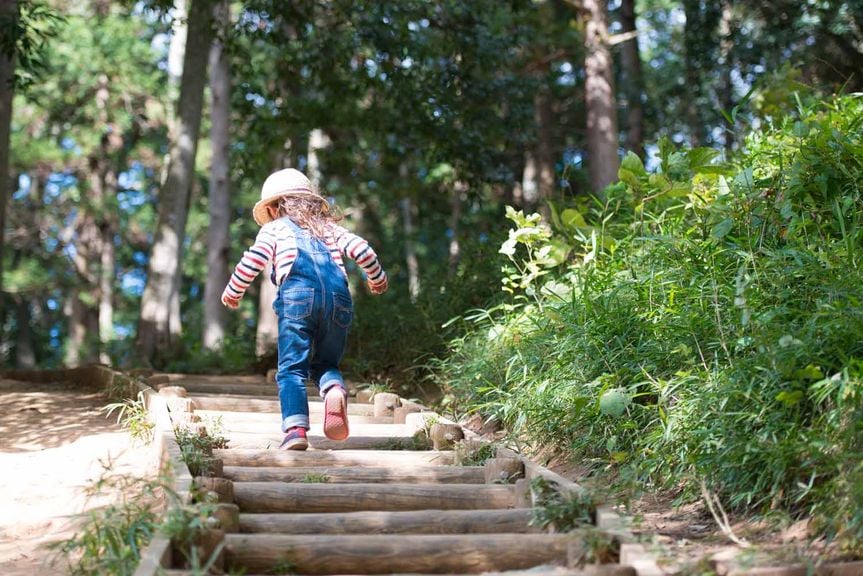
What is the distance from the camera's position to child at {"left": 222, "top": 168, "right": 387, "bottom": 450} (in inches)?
201

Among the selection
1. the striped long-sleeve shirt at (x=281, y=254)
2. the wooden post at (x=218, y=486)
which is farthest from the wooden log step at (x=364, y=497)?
the striped long-sleeve shirt at (x=281, y=254)

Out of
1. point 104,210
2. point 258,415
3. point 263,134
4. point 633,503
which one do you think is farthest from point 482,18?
point 104,210

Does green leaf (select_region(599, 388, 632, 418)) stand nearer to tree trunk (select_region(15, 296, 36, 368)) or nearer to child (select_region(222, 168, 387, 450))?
child (select_region(222, 168, 387, 450))

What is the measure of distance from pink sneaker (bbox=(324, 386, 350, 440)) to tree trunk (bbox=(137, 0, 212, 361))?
7141 millimetres

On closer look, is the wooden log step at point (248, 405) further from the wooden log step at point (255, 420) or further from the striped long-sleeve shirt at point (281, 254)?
the striped long-sleeve shirt at point (281, 254)

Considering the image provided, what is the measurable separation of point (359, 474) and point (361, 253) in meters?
1.30

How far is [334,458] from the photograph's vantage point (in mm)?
4988

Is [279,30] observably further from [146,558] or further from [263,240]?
[146,558]

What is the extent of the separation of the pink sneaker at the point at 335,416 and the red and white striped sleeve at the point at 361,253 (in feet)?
2.35

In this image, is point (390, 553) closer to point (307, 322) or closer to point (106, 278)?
point (307, 322)

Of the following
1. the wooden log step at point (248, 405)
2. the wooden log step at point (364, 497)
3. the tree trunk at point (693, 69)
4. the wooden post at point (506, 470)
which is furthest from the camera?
the tree trunk at point (693, 69)

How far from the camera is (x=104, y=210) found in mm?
22922

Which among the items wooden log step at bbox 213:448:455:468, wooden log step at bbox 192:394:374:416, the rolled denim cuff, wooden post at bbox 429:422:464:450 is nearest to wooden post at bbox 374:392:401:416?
wooden log step at bbox 192:394:374:416

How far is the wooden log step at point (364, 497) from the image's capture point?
14.1 feet
